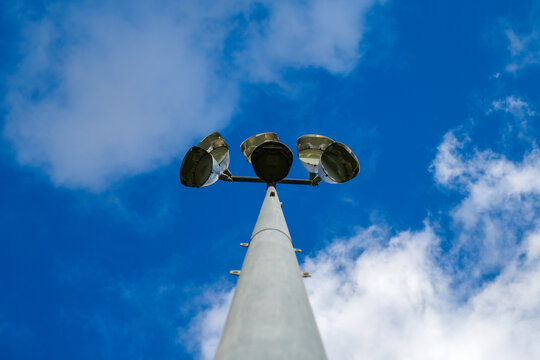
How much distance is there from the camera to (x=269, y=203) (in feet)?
20.0

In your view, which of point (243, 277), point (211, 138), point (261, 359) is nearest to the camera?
point (261, 359)

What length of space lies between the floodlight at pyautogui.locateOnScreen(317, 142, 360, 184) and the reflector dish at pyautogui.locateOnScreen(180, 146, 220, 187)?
6.70 ft

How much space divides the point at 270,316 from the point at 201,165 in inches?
180

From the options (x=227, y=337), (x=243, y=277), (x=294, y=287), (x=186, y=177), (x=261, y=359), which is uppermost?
(x=186, y=177)

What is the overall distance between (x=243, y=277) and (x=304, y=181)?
5.04m

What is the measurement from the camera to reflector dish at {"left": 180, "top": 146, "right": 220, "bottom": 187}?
6.84 metres

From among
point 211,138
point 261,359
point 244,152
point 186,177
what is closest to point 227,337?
point 261,359

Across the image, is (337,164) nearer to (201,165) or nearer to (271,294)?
(201,165)

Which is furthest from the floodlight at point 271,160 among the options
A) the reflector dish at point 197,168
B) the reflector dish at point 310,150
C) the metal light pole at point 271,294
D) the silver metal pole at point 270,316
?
the silver metal pole at point 270,316

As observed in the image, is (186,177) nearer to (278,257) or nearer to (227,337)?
(278,257)

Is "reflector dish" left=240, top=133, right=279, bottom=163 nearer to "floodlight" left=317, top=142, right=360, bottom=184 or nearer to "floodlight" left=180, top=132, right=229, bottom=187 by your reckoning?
"floodlight" left=180, top=132, right=229, bottom=187

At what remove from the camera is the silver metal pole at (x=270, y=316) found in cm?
244

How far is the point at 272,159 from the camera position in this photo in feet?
23.5

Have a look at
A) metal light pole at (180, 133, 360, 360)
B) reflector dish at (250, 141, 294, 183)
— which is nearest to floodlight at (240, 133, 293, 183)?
reflector dish at (250, 141, 294, 183)
